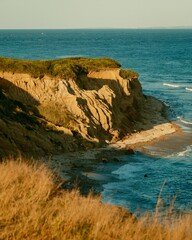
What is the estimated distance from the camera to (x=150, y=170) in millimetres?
27609

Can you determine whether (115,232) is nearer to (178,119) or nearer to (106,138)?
(106,138)

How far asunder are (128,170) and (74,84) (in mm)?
12937

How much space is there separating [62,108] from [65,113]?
0.67 meters

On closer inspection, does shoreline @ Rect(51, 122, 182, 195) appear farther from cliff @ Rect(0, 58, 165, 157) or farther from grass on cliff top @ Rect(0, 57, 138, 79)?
grass on cliff top @ Rect(0, 57, 138, 79)

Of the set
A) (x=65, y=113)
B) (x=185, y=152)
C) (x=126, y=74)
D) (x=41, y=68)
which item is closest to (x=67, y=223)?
(x=185, y=152)

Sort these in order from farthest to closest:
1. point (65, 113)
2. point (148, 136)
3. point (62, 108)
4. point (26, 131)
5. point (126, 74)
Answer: point (126, 74), point (148, 136), point (62, 108), point (65, 113), point (26, 131)

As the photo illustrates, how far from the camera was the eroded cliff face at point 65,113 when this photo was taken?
29470 mm

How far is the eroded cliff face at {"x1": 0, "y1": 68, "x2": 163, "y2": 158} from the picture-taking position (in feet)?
96.7

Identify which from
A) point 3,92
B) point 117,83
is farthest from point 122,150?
point 117,83

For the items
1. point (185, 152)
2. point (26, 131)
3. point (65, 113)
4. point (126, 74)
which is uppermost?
point (126, 74)

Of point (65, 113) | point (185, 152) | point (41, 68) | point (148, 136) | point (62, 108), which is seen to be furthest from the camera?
point (41, 68)

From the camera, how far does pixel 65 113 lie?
34.2 m

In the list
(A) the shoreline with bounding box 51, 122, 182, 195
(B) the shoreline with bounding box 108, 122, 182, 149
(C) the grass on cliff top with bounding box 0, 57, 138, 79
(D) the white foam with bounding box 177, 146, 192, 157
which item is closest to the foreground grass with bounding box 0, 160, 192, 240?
(A) the shoreline with bounding box 51, 122, 182, 195

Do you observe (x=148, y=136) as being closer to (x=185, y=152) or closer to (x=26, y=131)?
(x=185, y=152)
